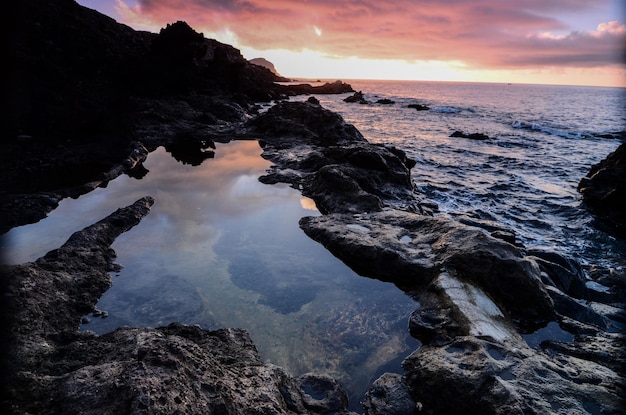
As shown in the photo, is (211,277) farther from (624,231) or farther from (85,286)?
(624,231)

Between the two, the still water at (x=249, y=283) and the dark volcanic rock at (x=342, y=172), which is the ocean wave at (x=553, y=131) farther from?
the still water at (x=249, y=283)

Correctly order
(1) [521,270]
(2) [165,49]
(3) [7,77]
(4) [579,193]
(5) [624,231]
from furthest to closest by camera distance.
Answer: (2) [165,49], (3) [7,77], (4) [579,193], (5) [624,231], (1) [521,270]

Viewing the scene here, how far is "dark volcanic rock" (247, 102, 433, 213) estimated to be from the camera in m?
11.7

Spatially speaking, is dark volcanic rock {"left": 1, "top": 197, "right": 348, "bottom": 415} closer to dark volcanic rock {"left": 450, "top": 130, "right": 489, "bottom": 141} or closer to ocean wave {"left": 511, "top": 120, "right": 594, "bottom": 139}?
dark volcanic rock {"left": 450, "top": 130, "right": 489, "bottom": 141}

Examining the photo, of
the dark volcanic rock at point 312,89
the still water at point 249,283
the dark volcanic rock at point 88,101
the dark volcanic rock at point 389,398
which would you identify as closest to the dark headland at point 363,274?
the dark volcanic rock at point 389,398

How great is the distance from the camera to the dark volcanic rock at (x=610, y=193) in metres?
13.3

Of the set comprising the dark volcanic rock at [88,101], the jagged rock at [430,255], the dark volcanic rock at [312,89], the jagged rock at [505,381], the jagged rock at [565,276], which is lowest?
the jagged rock at [565,276]

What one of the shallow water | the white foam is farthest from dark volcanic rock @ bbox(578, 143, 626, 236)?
the white foam

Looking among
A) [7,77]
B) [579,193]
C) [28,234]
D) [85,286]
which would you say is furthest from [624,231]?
[7,77]

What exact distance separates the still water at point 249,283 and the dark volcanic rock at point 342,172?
1.18 meters

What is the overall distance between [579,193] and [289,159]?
15.5 metres

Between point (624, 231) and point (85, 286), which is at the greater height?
point (85, 286)

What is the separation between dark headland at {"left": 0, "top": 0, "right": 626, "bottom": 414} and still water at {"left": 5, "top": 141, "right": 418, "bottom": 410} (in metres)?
0.43

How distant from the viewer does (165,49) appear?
3244cm
